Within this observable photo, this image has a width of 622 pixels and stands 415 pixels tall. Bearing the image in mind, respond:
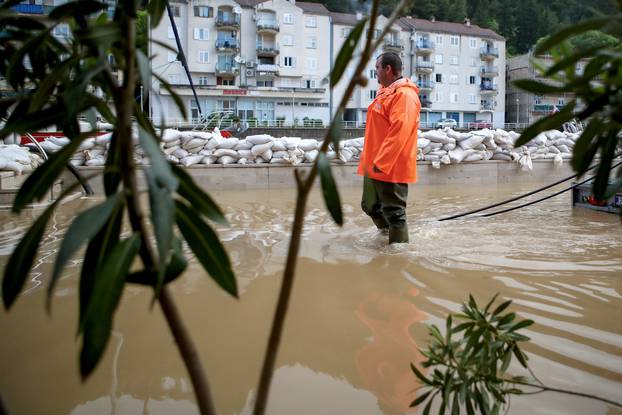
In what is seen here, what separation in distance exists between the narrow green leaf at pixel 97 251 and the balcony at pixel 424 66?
4512 centimetres

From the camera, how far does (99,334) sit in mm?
529

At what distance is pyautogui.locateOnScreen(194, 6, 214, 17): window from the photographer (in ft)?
124

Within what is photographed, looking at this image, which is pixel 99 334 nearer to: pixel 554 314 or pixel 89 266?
pixel 89 266

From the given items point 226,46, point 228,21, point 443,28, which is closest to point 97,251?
point 226,46

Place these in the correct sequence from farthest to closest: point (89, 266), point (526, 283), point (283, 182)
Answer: point (283, 182)
point (526, 283)
point (89, 266)

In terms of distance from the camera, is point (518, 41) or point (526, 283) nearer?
point (526, 283)

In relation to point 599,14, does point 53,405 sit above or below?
below

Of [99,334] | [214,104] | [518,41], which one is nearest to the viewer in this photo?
[99,334]

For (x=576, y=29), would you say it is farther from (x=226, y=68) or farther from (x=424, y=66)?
(x=424, y=66)

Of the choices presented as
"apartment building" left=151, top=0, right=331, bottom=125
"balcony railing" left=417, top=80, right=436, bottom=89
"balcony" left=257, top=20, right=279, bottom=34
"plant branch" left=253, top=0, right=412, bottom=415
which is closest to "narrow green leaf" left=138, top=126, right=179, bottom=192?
"plant branch" left=253, top=0, right=412, bottom=415

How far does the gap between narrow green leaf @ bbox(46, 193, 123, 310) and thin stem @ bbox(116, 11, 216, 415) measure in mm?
42

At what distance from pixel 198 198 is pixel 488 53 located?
162 feet

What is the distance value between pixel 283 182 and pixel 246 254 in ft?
17.5

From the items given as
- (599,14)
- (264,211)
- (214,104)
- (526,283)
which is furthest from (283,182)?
(214,104)
